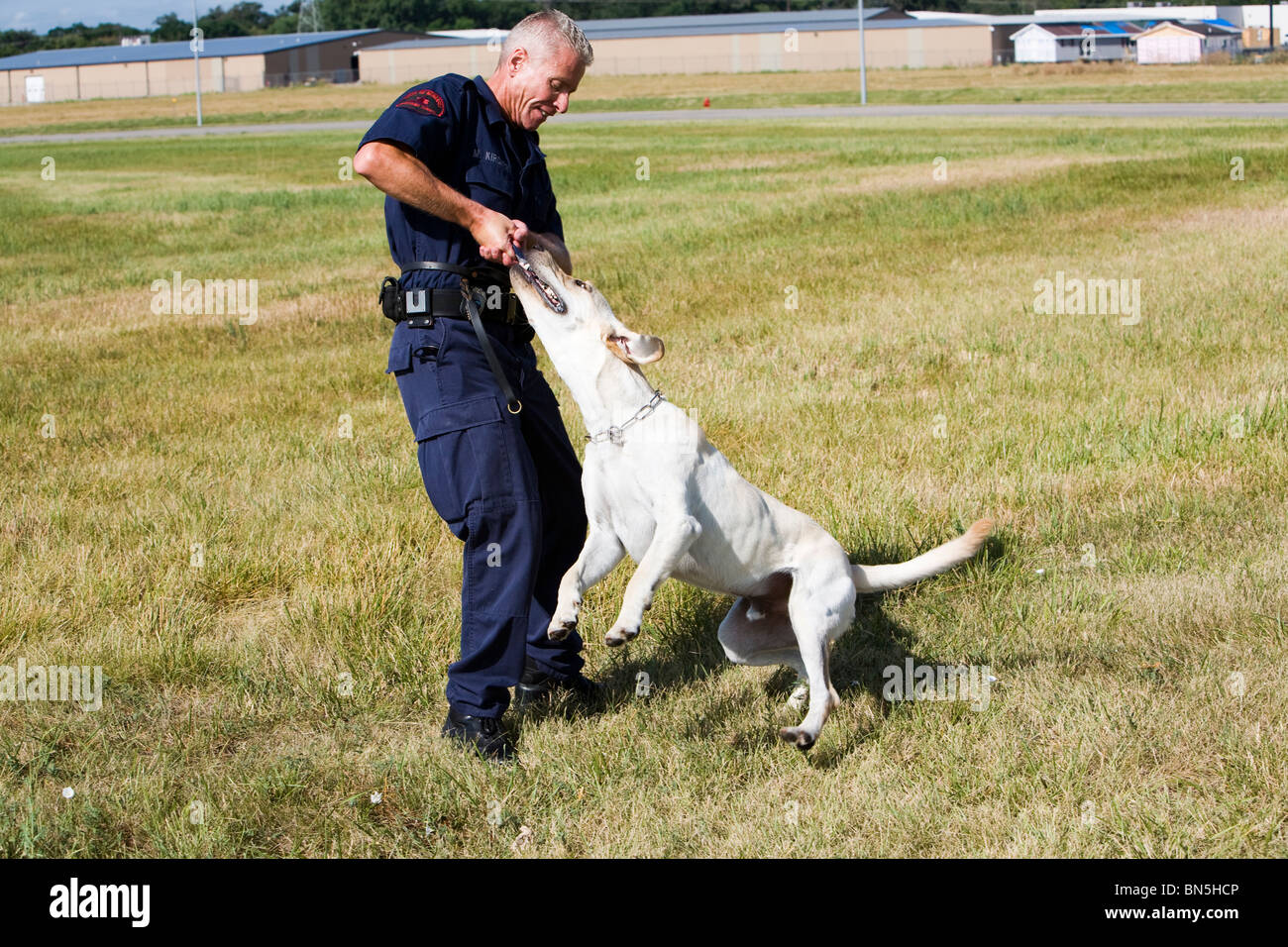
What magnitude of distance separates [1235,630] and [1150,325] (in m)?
5.67

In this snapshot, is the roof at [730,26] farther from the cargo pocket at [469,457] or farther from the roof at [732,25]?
the cargo pocket at [469,457]

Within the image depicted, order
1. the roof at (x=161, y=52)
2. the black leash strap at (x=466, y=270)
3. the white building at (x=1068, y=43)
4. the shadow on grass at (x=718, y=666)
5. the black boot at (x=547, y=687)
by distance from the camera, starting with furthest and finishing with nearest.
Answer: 1. the roof at (x=161, y=52)
2. the white building at (x=1068, y=43)
3. the black boot at (x=547, y=687)
4. the shadow on grass at (x=718, y=666)
5. the black leash strap at (x=466, y=270)

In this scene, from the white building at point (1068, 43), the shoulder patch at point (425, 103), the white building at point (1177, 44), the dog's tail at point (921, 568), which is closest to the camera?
the shoulder patch at point (425, 103)

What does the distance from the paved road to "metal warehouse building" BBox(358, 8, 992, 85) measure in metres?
37.4

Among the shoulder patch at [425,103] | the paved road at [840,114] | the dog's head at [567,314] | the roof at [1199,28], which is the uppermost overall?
the roof at [1199,28]

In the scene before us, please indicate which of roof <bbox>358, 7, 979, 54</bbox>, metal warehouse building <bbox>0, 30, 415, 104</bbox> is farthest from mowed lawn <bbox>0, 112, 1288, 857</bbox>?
metal warehouse building <bbox>0, 30, 415, 104</bbox>

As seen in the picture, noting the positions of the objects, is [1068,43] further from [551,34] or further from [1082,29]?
[551,34]

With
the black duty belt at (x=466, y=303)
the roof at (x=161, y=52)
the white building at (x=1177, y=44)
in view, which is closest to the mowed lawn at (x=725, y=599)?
the black duty belt at (x=466, y=303)

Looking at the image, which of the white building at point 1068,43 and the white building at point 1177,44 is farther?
the white building at point 1068,43

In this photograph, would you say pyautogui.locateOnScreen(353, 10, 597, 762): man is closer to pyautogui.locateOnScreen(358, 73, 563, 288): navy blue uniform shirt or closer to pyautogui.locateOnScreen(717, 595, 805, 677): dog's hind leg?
pyautogui.locateOnScreen(358, 73, 563, 288): navy blue uniform shirt

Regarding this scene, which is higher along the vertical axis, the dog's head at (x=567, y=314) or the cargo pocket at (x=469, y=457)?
the dog's head at (x=567, y=314)

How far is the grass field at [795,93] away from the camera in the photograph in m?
47.3

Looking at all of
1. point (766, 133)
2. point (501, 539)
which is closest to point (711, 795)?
point (501, 539)

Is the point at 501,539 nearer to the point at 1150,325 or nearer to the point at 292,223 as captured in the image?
the point at 1150,325
